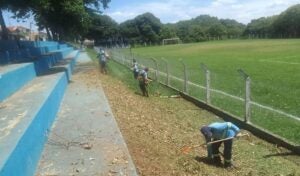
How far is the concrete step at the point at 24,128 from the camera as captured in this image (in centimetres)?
560

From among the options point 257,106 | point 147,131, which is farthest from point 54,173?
point 257,106

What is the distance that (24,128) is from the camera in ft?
22.3

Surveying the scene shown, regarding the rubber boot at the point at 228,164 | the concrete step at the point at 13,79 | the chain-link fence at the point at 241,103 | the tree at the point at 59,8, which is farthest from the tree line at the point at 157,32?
the rubber boot at the point at 228,164

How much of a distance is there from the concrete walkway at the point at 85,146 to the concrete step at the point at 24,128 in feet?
0.74

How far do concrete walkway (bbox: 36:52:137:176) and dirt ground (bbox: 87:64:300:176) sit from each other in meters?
0.36

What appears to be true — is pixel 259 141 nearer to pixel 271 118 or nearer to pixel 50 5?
pixel 271 118

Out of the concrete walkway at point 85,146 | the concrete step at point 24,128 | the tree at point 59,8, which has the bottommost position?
the concrete walkway at point 85,146

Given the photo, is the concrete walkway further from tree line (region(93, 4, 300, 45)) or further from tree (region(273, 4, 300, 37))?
tree line (region(93, 4, 300, 45))

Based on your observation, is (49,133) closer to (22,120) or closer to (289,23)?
(22,120)

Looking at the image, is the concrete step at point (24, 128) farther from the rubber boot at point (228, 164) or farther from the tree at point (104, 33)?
the tree at point (104, 33)

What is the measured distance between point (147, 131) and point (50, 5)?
15.0m

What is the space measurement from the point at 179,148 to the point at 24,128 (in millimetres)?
3353

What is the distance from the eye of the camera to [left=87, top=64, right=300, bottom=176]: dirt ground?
7562 mm

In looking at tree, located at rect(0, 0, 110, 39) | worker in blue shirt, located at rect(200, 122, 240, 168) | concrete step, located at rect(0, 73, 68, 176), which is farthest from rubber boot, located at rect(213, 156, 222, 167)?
tree, located at rect(0, 0, 110, 39)
